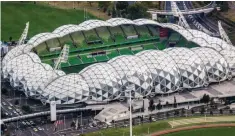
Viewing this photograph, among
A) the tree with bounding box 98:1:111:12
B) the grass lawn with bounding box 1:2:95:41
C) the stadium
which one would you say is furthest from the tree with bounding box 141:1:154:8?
Answer: the stadium

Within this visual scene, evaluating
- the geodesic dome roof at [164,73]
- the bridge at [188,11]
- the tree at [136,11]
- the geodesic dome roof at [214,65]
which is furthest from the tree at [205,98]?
the bridge at [188,11]

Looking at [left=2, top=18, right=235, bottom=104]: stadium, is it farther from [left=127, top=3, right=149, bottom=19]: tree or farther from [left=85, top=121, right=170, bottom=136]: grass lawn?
[left=127, top=3, right=149, bottom=19]: tree

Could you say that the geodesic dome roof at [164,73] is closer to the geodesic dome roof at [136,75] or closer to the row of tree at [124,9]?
the geodesic dome roof at [136,75]

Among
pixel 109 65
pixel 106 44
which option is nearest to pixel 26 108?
pixel 109 65

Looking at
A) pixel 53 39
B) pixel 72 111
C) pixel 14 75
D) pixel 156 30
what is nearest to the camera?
pixel 72 111

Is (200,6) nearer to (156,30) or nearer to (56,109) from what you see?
(156,30)

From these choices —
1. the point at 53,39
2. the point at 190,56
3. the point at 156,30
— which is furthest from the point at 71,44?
the point at 190,56
